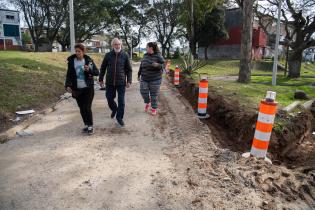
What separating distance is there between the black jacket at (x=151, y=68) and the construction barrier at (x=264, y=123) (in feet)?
10.9

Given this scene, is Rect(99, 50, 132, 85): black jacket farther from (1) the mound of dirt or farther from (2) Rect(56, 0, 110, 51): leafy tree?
(2) Rect(56, 0, 110, 51): leafy tree

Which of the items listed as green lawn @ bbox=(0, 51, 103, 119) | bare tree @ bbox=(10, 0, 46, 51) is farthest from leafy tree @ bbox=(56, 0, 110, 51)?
green lawn @ bbox=(0, 51, 103, 119)

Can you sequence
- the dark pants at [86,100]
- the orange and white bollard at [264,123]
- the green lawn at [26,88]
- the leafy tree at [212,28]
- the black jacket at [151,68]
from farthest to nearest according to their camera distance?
1. the leafy tree at [212,28]
2. the green lawn at [26,88]
3. the black jacket at [151,68]
4. the dark pants at [86,100]
5. the orange and white bollard at [264,123]

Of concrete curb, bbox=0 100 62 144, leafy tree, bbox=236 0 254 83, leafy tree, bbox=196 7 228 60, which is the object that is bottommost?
concrete curb, bbox=0 100 62 144

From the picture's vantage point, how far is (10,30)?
53562mm

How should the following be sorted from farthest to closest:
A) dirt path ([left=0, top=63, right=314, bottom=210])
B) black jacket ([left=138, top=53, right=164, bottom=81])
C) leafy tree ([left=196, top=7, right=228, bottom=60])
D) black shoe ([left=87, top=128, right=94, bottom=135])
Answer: leafy tree ([left=196, top=7, right=228, bottom=60]) → black jacket ([left=138, top=53, right=164, bottom=81]) → black shoe ([left=87, top=128, right=94, bottom=135]) → dirt path ([left=0, top=63, right=314, bottom=210])

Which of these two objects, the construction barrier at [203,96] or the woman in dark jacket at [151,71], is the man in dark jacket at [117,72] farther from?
the construction barrier at [203,96]

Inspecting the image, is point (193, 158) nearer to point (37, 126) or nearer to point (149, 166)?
point (149, 166)

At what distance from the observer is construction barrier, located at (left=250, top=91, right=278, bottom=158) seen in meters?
4.41

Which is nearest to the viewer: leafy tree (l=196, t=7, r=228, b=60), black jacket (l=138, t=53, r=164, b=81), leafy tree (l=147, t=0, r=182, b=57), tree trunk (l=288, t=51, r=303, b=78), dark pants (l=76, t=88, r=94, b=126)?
dark pants (l=76, t=88, r=94, b=126)

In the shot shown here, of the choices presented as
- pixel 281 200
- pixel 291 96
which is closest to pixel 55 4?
pixel 291 96

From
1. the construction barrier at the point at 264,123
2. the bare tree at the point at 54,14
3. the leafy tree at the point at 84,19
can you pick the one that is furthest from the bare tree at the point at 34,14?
the construction barrier at the point at 264,123

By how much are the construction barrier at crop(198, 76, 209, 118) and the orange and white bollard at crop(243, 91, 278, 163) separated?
260 centimetres

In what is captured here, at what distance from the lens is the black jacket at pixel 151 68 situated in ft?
23.6
